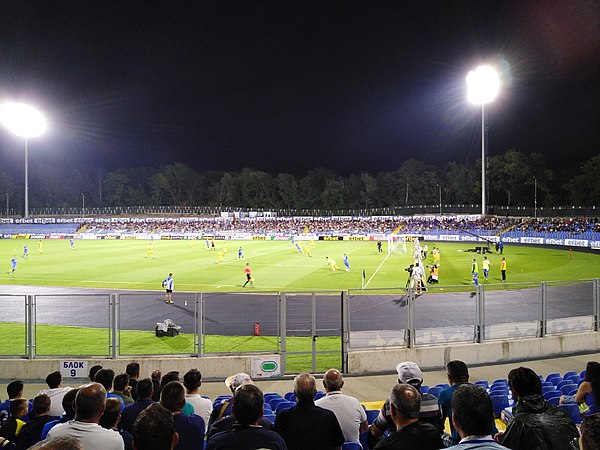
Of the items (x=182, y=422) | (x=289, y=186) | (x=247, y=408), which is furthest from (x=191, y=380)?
(x=289, y=186)

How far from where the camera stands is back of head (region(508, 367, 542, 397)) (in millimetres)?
4504

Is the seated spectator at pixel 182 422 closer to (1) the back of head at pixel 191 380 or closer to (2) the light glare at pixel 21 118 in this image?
(1) the back of head at pixel 191 380

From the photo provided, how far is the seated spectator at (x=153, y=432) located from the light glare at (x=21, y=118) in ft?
301

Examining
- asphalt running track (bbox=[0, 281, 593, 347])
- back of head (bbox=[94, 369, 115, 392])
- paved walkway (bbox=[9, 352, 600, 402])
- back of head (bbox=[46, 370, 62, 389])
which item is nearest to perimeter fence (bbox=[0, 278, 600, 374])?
asphalt running track (bbox=[0, 281, 593, 347])

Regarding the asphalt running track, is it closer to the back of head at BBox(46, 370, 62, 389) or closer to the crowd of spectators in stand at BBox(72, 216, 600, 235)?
the back of head at BBox(46, 370, 62, 389)

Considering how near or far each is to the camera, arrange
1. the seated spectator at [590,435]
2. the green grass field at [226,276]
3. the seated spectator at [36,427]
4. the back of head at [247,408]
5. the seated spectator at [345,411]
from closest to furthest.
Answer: the seated spectator at [590,435] < the back of head at [247,408] < the seated spectator at [36,427] < the seated spectator at [345,411] < the green grass field at [226,276]

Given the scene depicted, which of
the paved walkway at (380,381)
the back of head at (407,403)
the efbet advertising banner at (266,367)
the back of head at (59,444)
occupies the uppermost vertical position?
the back of head at (59,444)

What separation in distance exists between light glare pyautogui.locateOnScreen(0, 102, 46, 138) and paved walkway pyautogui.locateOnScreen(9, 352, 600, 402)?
82874 millimetres

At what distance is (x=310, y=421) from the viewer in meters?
4.45

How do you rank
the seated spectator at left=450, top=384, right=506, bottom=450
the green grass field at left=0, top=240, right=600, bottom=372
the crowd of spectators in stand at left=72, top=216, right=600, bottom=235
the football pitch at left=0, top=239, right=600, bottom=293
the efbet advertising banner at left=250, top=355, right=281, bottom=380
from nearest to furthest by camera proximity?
the seated spectator at left=450, top=384, right=506, bottom=450 → the efbet advertising banner at left=250, top=355, right=281, bottom=380 → the green grass field at left=0, top=240, right=600, bottom=372 → the football pitch at left=0, top=239, right=600, bottom=293 → the crowd of spectators in stand at left=72, top=216, right=600, bottom=235

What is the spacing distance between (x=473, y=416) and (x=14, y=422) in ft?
17.4

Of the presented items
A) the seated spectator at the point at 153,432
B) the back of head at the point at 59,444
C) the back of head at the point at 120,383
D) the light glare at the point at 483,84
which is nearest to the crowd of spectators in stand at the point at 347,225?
the light glare at the point at 483,84

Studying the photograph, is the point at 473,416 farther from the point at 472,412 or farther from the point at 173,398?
the point at 173,398

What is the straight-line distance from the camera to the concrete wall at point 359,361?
1180cm
